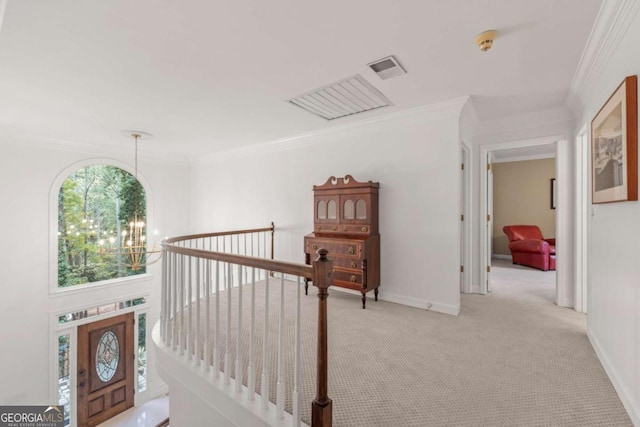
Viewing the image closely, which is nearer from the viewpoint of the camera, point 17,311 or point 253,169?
point 17,311

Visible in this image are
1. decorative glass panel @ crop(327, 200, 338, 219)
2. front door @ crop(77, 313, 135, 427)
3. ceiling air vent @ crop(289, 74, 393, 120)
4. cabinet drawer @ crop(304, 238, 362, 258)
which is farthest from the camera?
front door @ crop(77, 313, 135, 427)

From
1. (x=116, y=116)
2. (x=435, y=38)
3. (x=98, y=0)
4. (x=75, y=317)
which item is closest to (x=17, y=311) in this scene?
(x=75, y=317)

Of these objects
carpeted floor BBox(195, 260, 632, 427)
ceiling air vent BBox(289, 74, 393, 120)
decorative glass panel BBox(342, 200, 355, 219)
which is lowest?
carpeted floor BBox(195, 260, 632, 427)

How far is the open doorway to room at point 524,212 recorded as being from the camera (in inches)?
224

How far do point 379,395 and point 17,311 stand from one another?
212 inches

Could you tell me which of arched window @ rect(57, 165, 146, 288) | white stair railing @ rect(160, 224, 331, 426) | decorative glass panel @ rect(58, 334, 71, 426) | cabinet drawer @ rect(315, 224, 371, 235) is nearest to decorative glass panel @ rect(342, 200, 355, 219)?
cabinet drawer @ rect(315, 224, 371, 235)

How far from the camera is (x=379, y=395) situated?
69.4 inches

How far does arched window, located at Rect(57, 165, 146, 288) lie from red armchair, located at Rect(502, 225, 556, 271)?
7.48 metres

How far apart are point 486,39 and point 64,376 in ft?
23.2

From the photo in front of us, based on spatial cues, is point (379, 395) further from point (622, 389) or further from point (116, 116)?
point (116, 116)

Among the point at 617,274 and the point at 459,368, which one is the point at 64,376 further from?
the point at 617,274

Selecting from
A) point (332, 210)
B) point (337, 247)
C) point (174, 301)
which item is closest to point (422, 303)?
point (337, 247)

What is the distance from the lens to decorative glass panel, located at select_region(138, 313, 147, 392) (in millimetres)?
5490

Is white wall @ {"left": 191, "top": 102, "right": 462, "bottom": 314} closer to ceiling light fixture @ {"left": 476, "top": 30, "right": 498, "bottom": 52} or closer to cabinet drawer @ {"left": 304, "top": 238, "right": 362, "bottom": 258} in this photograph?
cabinet drawer @ {"left": 304, "top": 238, "right": 362, "bottom": 258}
